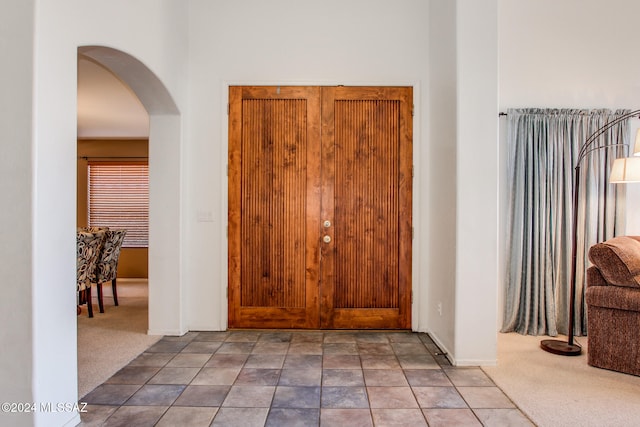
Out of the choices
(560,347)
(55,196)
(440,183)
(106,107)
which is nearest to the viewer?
(55,196)

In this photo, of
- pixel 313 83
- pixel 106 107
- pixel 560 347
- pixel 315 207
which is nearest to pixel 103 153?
pixel 106 107

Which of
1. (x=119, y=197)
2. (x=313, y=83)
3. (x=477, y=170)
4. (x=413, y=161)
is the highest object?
(x=313, y=83)

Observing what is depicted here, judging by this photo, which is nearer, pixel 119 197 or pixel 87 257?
pixel 87 257

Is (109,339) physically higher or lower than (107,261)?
lower

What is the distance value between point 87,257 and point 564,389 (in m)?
4.41

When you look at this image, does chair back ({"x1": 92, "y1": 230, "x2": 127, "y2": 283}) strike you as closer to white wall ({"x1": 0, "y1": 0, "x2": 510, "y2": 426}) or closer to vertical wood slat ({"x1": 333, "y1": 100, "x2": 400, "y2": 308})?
white wall ({"x1": 0, "y1": 0, "x2": 510, "y2": 426})

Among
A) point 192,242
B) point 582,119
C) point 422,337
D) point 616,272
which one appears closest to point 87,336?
point 192,242

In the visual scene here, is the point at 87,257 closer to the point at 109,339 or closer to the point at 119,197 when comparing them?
the point at 109,339

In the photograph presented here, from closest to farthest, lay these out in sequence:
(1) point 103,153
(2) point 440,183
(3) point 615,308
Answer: (3) point 615,308 → (2) point 440,183 → (1) point 103,153

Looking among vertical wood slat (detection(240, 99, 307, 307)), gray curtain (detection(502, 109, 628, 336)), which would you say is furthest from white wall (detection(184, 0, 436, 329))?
gray curtain (detection(502, 109, 628, 336))

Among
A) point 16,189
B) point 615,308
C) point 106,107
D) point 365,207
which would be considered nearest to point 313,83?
point 365,207

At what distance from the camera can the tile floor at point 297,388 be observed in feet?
7.00

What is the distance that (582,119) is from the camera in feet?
12.1

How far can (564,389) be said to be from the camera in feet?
8.21
